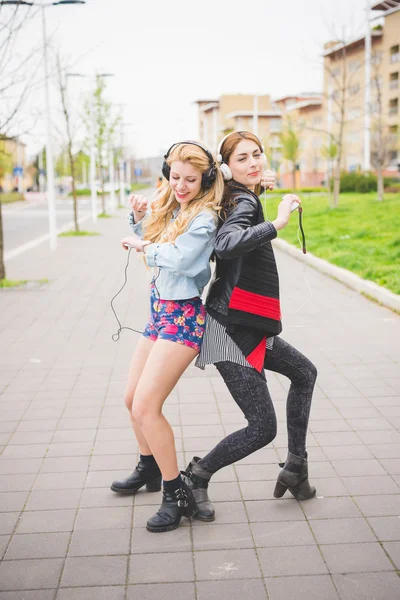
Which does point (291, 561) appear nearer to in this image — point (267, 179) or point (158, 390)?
point (158, 390)

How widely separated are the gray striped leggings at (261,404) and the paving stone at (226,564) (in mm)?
483

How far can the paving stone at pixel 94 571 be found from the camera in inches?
124

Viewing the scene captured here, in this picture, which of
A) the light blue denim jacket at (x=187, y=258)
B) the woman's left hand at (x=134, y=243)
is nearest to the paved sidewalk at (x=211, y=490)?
the light blue denim jacket at (x=187, y=258)

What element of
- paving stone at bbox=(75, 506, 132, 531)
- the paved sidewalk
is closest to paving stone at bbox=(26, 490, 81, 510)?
the paved sidewalk

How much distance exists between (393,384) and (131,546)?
3.41 metres

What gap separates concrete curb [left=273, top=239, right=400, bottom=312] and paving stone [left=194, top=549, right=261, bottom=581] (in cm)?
665

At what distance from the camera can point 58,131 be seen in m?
27.4

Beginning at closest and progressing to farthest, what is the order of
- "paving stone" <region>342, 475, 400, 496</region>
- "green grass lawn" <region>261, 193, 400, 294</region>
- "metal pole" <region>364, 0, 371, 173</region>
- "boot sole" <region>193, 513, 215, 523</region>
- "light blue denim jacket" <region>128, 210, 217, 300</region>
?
"light blue denim jacket" <region>128, 210, 217, 300</region>
"boot sole" <region>193, 513, 215, 523</region>
"paving stone" <region>342, 475, 400, 496</region>
"green grass lawn" <region>261, 193, 400, 294</region>
"metal pole" <region>364, 0, 371, 173</region>

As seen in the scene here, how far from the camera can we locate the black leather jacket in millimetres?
3318

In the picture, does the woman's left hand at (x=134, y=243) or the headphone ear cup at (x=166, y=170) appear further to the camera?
the headphone ear cup at (x=166, y=170)

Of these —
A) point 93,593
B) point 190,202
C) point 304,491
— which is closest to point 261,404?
point 304,491

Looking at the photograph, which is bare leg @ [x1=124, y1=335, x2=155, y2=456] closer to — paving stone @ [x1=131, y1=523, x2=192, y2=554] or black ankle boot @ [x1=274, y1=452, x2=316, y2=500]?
paving stone @ [x1=131, y1=523, x2=192, y2=554]

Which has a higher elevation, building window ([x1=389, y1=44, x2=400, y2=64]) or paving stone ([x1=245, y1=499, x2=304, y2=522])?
building window ([x1=389, y1=44, x2=400, y2=64])

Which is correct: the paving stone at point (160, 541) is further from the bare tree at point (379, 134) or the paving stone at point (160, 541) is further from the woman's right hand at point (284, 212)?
the bare tree at point (379, 134)
